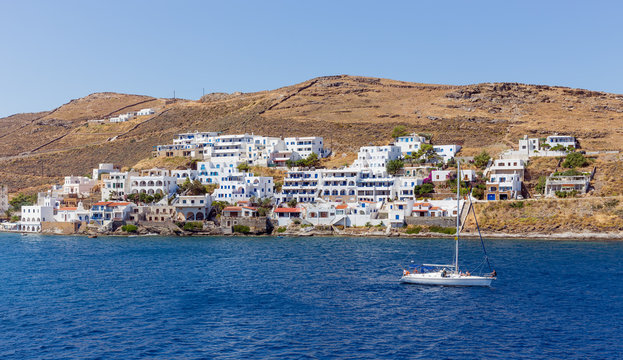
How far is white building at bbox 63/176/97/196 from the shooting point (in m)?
117

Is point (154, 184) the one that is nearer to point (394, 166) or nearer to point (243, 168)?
point (243, 168)

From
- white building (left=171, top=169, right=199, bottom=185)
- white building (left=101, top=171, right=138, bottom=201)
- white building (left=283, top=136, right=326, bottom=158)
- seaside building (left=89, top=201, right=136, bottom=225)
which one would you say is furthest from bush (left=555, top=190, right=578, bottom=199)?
white building (left=101, top=171, right=138, bottom=201)

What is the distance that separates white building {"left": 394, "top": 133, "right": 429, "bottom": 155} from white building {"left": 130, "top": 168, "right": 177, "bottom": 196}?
43.0m

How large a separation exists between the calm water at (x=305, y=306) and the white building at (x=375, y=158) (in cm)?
3820

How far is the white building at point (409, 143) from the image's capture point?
117 m

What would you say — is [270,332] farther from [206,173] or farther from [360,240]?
[206,173]

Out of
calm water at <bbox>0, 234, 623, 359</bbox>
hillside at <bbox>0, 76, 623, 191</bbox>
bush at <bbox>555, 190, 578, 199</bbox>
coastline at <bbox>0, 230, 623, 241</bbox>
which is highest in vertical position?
hillside at <bbox>0, 76, 623, 191</bbox>

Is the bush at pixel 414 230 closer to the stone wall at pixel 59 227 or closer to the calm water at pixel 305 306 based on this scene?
the calm water at pixel 305 306

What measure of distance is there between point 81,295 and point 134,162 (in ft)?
320

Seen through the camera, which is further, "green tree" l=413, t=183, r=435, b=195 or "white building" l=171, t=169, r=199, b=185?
"white building" l=171, t=169, r=199, b=185

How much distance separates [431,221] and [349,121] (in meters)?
70.4

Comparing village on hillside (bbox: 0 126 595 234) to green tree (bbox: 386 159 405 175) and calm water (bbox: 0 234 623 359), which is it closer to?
green tree (bbox: 386 159 405 175)

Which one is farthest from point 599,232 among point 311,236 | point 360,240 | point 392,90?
point 392,90

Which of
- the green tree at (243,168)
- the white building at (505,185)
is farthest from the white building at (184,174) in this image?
the white building at (505,185)
